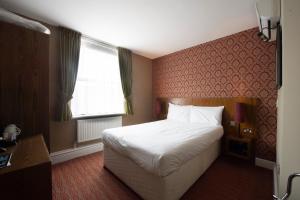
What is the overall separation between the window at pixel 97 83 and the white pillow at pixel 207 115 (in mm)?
1804

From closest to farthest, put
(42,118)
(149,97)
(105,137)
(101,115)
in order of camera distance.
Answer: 1. (42,118)
2. (105,137)
3. (101,115)
4. (149,97)

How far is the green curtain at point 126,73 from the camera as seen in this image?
11.1 feet

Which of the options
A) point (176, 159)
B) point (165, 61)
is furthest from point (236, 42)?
point (176, 159)

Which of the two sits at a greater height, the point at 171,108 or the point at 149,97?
the point at 149,97

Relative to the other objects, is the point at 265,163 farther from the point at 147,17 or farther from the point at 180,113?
the point at 147,17

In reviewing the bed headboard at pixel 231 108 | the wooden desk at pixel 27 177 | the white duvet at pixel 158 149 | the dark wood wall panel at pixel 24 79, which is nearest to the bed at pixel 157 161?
the white duvet at pixel 158 149

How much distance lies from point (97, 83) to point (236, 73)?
9.58 ft

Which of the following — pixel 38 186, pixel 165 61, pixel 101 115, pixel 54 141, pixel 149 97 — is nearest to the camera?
pixel 38 186

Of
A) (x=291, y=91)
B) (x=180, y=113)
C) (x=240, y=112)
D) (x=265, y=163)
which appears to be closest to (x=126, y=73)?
(x=180, y=113)

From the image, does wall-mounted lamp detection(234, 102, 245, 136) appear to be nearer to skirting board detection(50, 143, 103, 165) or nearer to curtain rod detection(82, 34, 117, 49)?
skirting board detection(50, 143, 103, 165)

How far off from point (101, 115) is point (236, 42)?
122 inches

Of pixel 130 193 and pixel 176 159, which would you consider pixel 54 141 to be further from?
pixel 176 159

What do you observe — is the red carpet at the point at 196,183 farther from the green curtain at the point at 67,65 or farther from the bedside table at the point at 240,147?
the green curtain at the point at 67,65

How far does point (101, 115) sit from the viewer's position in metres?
2.94
